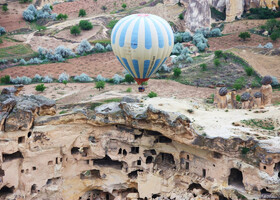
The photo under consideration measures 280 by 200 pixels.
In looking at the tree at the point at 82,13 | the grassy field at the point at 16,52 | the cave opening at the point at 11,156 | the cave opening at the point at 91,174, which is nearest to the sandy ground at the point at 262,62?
the cave opening at the point at 91,174

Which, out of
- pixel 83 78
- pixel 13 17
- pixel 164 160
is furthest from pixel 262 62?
pixel 13 17

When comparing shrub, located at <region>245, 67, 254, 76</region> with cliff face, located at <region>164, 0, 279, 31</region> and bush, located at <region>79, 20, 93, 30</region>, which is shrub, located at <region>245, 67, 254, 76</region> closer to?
cliff face, located at <region>164, 0, 279, 31</region>

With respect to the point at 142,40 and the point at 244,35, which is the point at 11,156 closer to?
the point at 142,40

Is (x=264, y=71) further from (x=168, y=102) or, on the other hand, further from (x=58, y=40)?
(x=58, y=40)

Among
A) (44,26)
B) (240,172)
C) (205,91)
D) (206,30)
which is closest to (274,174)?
(240,172)

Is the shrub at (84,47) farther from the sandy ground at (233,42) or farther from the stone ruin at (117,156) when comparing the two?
the stone ruin at (117,156)

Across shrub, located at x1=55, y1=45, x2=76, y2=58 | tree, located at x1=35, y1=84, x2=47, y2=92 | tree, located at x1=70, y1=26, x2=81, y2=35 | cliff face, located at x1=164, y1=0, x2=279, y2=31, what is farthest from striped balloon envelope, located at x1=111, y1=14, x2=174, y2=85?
cliff face, located at x1=164, y1=0, x2=279, y2=31
